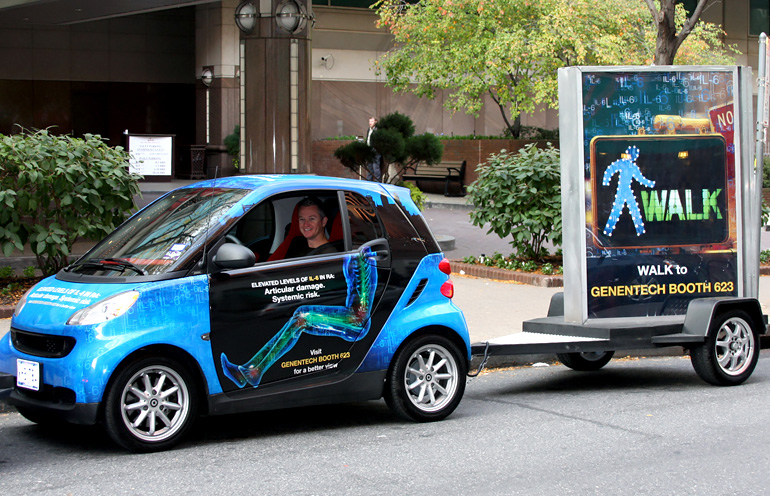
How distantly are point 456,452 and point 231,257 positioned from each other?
6.17ft

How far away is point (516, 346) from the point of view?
7762 millimetres

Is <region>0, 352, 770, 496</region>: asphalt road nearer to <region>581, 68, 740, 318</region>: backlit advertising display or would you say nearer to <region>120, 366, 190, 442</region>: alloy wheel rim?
<region>120, 366, 190, 442</region>: alloy wheel rim

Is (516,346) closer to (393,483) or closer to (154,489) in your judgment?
(393,483)

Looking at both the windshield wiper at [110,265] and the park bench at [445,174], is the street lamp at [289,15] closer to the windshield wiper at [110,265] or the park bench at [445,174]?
the windshield wiper at [110,265]

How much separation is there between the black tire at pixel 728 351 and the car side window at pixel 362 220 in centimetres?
307

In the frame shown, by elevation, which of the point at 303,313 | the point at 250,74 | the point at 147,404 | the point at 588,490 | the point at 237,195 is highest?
the point at 250,74

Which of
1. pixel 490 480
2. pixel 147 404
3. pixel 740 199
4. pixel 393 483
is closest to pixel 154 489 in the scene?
pixel 147 404

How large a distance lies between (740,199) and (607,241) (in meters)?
1.32

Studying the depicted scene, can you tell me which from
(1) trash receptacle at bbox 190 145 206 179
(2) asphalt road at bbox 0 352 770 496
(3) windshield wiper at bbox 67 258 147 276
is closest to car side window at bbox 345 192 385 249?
(2) asphalt road at bbox 0 352 770 496

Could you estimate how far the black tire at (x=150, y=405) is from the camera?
580 centimetres

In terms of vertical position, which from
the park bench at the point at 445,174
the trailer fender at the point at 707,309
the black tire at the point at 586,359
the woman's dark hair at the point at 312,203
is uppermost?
the park bench at the point at 445,174

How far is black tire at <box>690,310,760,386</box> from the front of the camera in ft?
26.6

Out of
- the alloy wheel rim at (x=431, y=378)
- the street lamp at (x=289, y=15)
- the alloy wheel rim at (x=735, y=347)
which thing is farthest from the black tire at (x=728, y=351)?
the street lamp at (x=289, y=15)

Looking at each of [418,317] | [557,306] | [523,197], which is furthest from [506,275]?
[418,317]
